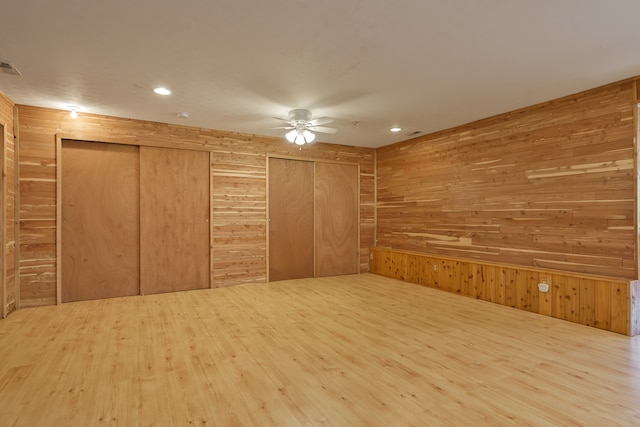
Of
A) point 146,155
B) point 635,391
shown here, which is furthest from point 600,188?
point 146,155

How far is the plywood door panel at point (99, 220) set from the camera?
4.75 m

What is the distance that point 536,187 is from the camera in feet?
14.5

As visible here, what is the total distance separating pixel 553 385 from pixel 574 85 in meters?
3.22

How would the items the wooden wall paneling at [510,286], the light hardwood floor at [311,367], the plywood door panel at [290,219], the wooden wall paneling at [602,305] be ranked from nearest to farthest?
1. the light hardwood floor at [311,367]
2. the wooden wall paneling at [602,305]
3. the wooden wall paneling at [510,286]
4. the plywood door panel at [290,219]

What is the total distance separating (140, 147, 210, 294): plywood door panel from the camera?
17.1 ft

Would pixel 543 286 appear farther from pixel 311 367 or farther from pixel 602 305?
pixel 311 367

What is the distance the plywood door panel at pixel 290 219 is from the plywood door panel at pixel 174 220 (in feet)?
3.91

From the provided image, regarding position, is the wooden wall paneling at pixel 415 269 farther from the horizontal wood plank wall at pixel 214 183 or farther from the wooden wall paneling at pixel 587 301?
the wooden wall paneling at pixel 587 301

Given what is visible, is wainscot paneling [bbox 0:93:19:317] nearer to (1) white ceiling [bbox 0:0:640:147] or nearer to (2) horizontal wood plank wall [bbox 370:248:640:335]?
(1) white ceiling [bbox 0:0:640:147]

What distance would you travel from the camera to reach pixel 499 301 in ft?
15.2

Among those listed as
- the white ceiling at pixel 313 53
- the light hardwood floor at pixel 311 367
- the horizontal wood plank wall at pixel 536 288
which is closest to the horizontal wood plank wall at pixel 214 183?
the white ceiling at pixel 313 53

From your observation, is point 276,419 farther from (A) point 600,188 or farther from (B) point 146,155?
(B) point 146,155

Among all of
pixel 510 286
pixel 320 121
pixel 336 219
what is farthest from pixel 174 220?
pixel 510 286

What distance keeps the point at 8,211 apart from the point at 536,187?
22.2 ft
